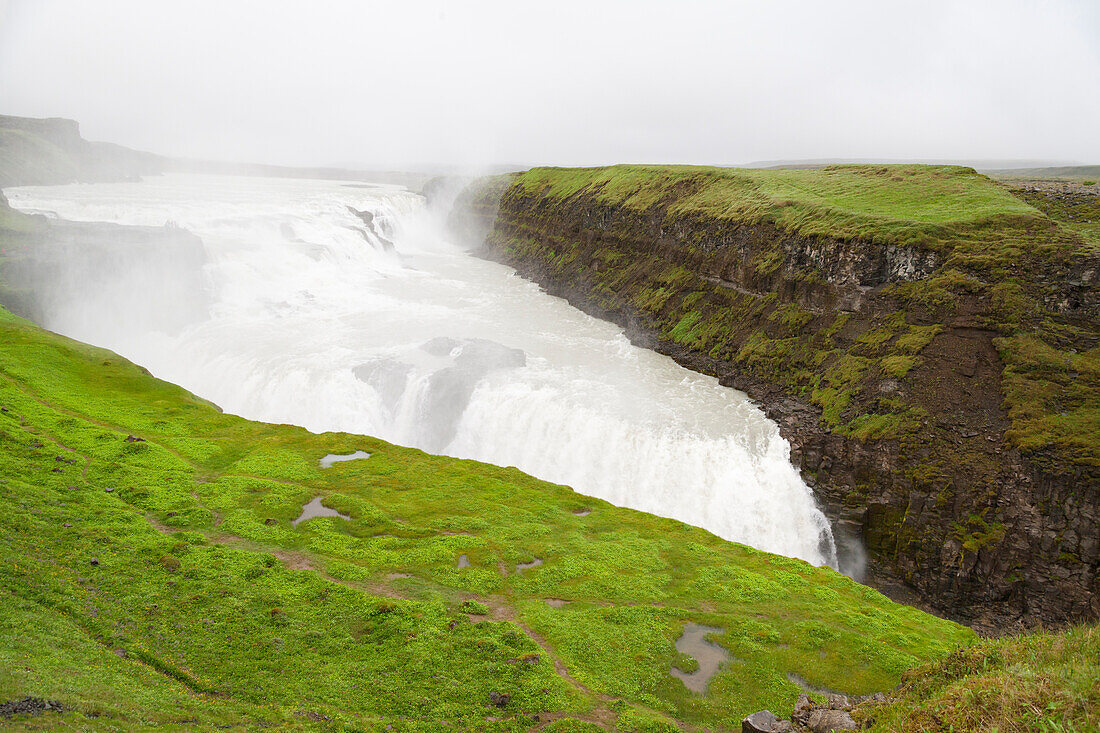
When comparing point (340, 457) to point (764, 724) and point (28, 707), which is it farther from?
point (764, 724)

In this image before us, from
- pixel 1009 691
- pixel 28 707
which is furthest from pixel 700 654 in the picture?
pixel 28 707

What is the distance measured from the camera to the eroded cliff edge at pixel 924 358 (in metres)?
27.8

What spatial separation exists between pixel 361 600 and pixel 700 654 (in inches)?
421

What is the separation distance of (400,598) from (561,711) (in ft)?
21.4

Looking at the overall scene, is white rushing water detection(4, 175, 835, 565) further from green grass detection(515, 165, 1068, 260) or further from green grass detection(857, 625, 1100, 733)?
green grass detection(857, 625, 1100, 733)

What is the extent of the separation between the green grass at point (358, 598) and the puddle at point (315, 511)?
506mm

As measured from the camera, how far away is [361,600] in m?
17.5

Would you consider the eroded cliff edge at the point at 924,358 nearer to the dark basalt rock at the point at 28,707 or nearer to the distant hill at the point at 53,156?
the dark basalt rock at the point at 28,707

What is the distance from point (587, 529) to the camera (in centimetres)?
2514

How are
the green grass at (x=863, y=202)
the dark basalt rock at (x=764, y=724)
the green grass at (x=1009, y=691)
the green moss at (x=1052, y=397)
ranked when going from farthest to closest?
the green grass at (x=863, y=202)
the green moss at (x=1052, y=397)
the dark basalt rock at (x=764, y=724)
the green grass at (x=1009, y=691)

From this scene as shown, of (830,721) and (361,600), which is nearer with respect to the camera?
(830,721)

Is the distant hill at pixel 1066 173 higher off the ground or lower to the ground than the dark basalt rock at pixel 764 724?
higher

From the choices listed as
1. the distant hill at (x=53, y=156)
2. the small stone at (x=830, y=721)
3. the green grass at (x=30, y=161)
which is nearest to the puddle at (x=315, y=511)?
the small stone at (x=830, y=721)

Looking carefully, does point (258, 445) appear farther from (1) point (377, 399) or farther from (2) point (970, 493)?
(2) point (970, 493)
